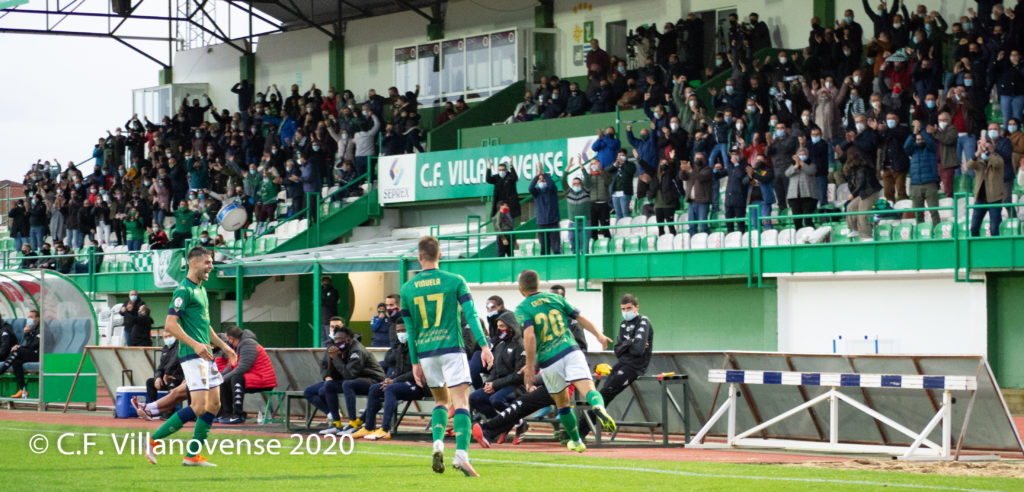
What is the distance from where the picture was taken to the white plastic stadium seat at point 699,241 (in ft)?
80.5

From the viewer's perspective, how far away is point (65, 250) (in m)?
39.7

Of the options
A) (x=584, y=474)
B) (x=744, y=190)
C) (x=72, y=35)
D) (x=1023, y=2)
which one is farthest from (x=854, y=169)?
(x=72, y=35)

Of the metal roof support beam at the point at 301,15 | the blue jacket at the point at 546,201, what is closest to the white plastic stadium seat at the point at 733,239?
the blue jacket at the point at 546,201

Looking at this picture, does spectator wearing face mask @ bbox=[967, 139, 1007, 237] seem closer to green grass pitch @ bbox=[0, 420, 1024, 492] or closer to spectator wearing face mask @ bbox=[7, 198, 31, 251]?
green grass pitch @ bbox=[0, 420, 1024, 492]

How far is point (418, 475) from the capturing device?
11.3 meters

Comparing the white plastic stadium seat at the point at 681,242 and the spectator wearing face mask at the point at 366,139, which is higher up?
the spectator wearing face mask at the point at 366,139

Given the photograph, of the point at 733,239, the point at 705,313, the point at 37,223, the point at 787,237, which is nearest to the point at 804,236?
the point at 787,237

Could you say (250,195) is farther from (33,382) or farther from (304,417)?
(304,417)

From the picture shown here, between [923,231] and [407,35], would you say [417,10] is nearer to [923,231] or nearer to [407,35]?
[407,35]

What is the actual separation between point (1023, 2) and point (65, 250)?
90.8 feet

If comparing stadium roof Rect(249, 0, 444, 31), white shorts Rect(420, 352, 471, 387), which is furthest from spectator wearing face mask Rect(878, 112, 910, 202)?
stadium roof Rect(249, 0, 444, 31)

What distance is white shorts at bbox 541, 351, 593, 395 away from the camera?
510 inches

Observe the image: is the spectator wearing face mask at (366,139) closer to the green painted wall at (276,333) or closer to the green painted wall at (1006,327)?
the green painted wall at (276,333)

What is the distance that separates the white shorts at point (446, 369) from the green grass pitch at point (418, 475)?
0.79 meters
